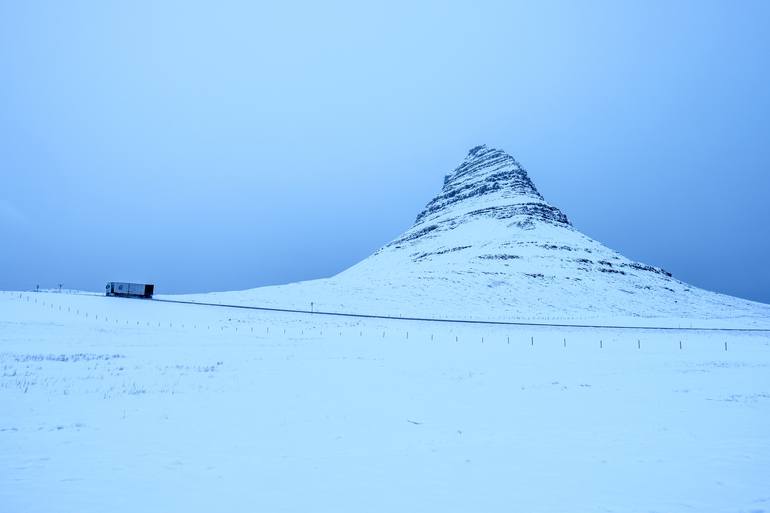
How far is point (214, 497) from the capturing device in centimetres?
738

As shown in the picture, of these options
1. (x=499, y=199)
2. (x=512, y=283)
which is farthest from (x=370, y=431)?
(x=499, y=199)

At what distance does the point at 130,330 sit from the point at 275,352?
14.7 m

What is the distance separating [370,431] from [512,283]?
80.5 meters

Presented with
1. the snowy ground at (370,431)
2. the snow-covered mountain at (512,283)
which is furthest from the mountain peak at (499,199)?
the snowy ground at (370,431)

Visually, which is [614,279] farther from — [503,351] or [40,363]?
[40,363]

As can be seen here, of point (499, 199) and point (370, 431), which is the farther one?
point (499, 199)

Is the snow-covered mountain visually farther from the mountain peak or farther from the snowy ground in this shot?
the snowy ground

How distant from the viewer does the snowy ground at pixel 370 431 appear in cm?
755

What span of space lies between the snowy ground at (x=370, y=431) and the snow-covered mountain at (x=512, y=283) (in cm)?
4199

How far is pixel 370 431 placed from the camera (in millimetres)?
11422

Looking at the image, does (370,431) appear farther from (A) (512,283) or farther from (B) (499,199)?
(B) (499,199)

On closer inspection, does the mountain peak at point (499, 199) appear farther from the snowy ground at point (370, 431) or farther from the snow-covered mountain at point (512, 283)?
the snowy ground at point (370, 431)

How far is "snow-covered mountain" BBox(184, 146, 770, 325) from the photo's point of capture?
73.0m

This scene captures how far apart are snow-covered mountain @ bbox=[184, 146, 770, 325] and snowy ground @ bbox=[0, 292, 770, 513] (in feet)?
138
